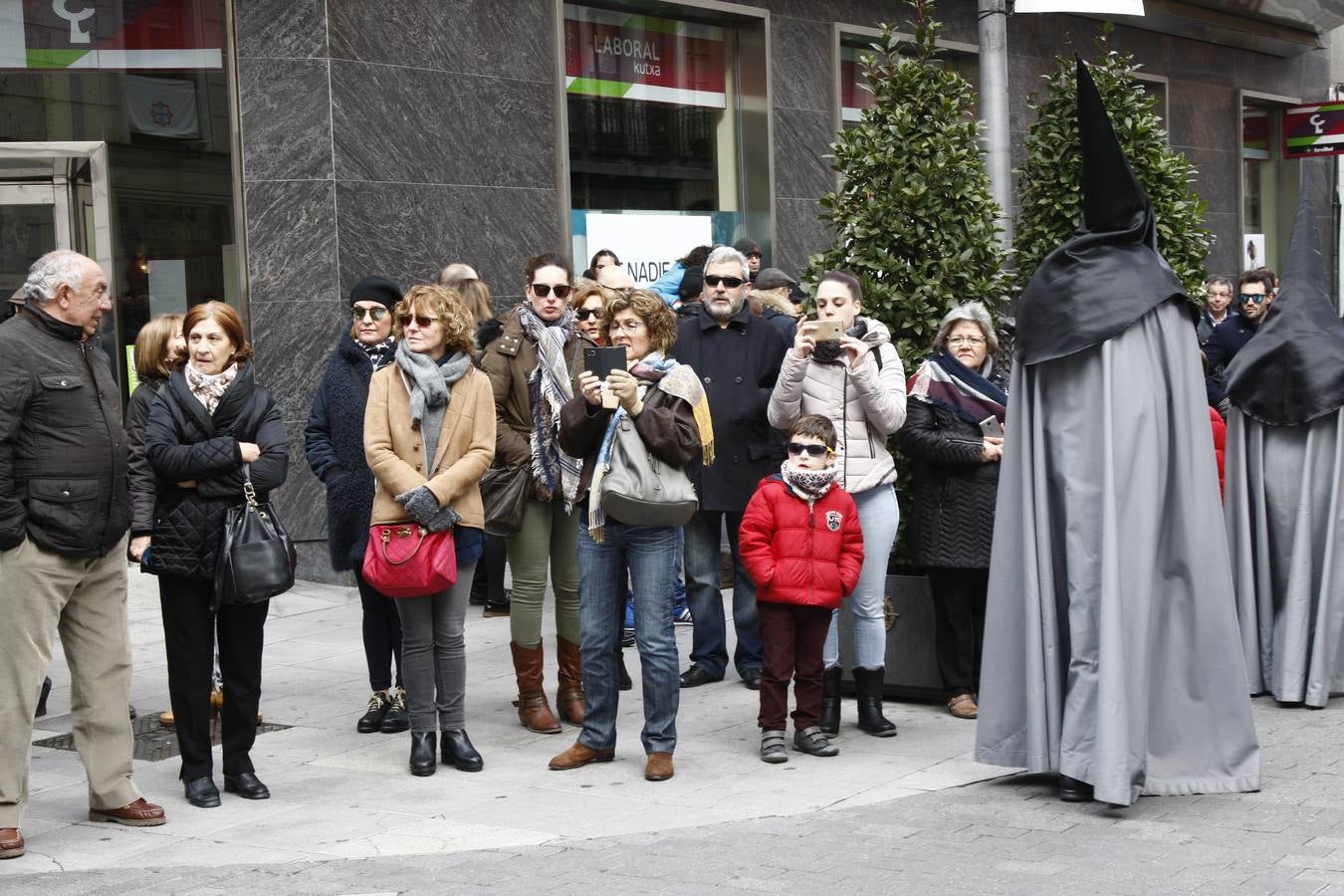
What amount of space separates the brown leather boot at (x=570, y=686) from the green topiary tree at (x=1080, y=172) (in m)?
3.60

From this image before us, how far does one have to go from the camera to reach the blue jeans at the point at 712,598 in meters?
8.39

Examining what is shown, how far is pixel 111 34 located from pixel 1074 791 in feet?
27.2

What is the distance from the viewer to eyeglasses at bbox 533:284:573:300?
7.82 meters

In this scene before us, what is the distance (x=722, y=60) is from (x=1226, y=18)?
9100mm

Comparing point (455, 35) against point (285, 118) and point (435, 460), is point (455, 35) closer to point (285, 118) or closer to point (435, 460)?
point (285, 118)

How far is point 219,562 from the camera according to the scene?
6367 mm

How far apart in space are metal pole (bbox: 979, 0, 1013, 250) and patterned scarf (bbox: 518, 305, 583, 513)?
10.2 ft

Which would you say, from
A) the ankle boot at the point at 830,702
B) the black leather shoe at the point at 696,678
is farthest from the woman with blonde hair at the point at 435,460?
the black leather shoe at the point at 696,678

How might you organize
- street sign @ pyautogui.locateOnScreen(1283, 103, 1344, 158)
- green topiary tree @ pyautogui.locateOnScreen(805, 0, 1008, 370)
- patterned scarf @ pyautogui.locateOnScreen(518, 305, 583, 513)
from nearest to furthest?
patterned scarf @ pyautogui.locateOnScreen(518, 305, 583, 513)
green topiary tree @ pyautogui.locateOnScreen(805, 0, 1008, 370)
street sign @ pyautogui.locateOnScreen(1283, 103, 1344, 158)

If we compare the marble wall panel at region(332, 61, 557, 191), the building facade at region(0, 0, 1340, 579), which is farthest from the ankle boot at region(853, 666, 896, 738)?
the marble wall panel at region(332, 61, 557, 191)

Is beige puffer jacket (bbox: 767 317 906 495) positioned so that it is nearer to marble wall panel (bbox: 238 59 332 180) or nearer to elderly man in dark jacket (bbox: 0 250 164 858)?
elderly man in dark jacket (bbox: 0 250 164 858)

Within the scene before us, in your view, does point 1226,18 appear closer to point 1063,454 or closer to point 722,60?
point 722,60

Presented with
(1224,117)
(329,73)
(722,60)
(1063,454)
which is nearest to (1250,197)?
(1224,117)

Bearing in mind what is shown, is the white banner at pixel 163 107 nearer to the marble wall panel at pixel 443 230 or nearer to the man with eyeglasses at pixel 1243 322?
the marble wall panel at pixel 443 230
